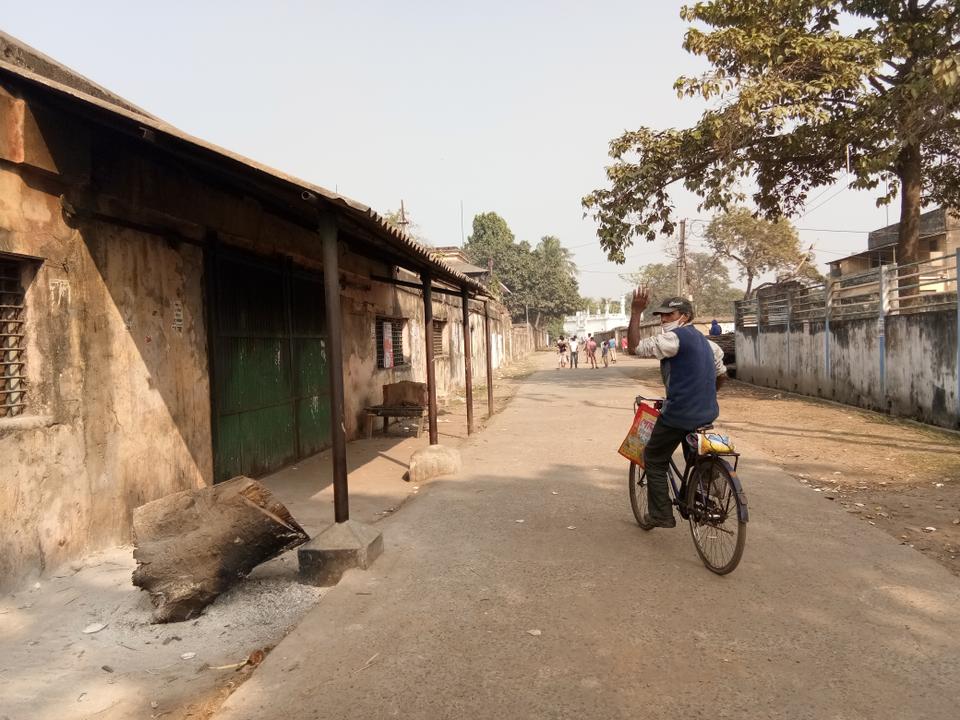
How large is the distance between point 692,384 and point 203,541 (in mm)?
3050

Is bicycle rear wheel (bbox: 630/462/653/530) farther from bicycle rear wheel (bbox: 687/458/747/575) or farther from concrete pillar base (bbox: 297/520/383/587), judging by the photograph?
concrete pillar base (bbox: 297/520/383/587)

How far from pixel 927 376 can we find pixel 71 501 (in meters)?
10.8

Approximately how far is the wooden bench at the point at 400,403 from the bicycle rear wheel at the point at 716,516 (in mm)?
6039

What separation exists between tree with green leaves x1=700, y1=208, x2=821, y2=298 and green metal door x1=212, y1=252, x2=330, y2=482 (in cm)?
3525

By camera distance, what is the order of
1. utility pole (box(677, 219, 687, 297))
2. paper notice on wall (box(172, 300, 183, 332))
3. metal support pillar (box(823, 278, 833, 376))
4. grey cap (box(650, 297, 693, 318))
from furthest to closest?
utility pole (box(677, 219, 687, 297))
metal support pillar (box(823, 278, 833, 376))
paper notice on wall (box(172, 300, 183, 332))
grey cap (box(650, 297, 693, 318))

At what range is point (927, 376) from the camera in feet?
30.9

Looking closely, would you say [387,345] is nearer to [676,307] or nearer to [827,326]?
[676,307]

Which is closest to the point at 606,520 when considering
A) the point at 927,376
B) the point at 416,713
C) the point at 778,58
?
the point at 416,713

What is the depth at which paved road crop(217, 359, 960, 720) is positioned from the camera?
8.20 feet

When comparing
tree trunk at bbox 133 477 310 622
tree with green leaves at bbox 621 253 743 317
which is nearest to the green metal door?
tree trunk at bbox 133 477 310 622

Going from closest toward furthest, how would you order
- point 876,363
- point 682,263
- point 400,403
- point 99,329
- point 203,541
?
point 203,541 → point 99,329 → point 400,403 → point 876,363 → point 682,263

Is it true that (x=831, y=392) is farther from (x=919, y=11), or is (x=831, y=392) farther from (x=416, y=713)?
(x=416, y=713)

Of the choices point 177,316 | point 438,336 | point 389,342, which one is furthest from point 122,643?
point 438,336

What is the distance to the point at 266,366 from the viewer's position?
716 cm
